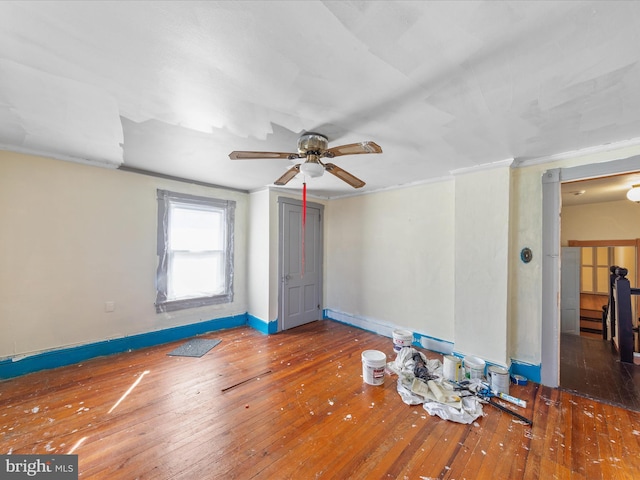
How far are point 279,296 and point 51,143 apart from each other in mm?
3124

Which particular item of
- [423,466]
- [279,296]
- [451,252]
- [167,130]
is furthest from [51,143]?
[451,252]

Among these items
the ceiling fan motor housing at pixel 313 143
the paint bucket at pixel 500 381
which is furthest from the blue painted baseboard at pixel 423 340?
the ceiling fan motor housing at pixel 313 143

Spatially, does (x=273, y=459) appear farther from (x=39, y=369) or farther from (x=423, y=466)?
(x=39, y=369)

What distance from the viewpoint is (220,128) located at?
1985mm

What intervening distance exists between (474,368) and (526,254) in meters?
1.30

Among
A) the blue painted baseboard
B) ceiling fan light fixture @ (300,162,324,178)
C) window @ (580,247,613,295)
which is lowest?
the blue painted baseboard

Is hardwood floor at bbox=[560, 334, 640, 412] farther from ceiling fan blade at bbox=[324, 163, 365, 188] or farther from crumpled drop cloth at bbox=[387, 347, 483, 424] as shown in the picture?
ceiling fan blade at bbox=[324, 163, 365, 188]

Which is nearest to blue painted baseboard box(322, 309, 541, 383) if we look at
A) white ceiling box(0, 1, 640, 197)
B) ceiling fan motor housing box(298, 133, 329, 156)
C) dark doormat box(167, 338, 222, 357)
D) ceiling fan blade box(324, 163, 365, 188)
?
dark doormat box(167, 338, 222, 357)

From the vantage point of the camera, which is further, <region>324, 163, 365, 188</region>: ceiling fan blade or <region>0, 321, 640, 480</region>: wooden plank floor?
<region>324, 163, 365, 188</region>: ceiling fan blade

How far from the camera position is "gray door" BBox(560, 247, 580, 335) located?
4188 millimetres

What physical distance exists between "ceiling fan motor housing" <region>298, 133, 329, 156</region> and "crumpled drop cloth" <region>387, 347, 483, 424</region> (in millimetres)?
2313

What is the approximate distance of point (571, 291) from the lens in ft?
13.9

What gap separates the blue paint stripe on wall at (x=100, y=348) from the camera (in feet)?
8.40

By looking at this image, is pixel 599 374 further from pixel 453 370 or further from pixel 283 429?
pixel 283 429
